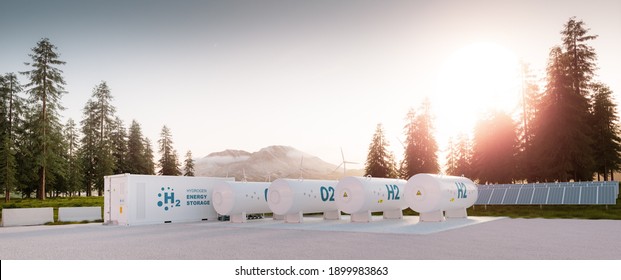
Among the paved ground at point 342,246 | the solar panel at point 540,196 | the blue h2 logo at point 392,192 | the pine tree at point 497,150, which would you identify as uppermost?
the pine tree at point 497,150

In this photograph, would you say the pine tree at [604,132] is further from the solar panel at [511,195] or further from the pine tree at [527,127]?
the solar panel at [511,195]

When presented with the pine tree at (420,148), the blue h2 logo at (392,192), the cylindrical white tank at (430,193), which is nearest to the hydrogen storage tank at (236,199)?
the blue h2 logo at (392,192)

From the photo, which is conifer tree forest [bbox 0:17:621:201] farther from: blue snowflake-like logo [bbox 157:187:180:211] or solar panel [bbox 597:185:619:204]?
blue snowflake-like logo [bbox 157:187:180:211]

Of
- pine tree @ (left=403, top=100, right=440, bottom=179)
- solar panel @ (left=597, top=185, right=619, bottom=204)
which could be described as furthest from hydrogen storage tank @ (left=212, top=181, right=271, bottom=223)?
pine tree @ (left=403, top=100, right=440, bottom=179)

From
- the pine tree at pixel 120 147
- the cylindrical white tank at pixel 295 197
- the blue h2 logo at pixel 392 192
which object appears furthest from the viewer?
the pine tree at pixel 120 147

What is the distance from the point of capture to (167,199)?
90.7 feet

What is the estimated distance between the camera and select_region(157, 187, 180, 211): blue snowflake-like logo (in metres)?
27.3

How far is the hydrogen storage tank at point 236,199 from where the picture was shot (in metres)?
27.9

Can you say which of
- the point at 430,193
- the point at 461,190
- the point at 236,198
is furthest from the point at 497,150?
the point at 236,198

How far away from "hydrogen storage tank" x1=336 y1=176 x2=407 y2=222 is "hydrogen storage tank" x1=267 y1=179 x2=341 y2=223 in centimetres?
188

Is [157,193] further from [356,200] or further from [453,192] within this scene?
[453,192]

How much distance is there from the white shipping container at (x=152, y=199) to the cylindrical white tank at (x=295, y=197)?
16.9ft

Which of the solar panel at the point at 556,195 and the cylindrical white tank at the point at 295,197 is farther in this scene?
the solar panel at the point at 556,195

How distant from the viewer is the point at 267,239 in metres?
17.4
